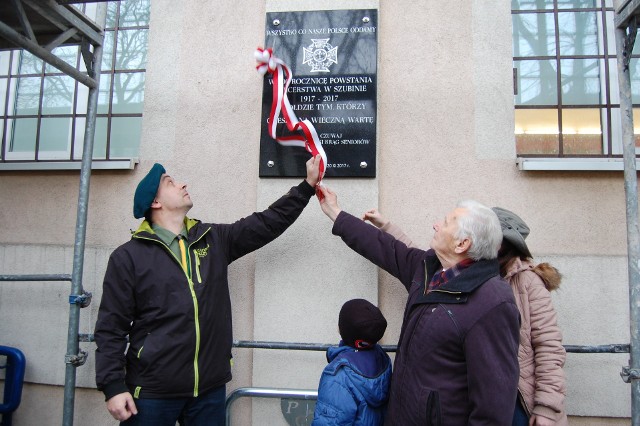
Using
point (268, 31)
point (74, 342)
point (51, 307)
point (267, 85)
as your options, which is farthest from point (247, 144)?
point (51, 307)

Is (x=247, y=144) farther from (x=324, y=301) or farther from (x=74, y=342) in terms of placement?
(x=74, y=342)

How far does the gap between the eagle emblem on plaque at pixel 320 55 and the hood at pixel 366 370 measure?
6.12 ft

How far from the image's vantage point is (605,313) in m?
2.84

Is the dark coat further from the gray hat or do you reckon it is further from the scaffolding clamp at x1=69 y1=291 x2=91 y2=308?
the scaffolding clamp at x1=69 y1=291 x2=91 y2=308

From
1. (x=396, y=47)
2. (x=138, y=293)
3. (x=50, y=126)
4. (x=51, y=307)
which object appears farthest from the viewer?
(x=50, y=126)

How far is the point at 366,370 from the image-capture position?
2.00m

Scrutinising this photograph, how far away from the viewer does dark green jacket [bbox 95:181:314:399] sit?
2289 millimetres

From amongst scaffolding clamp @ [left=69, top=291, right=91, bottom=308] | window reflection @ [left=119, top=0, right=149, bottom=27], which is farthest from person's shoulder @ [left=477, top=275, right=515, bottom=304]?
window reflection @ [left=119, top=0, right=149, bottom=27]

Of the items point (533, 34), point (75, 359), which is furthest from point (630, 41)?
point (75, 359)

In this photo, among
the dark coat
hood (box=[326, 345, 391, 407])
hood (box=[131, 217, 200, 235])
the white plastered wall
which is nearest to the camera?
the dark coat

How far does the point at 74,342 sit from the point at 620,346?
3085 mm

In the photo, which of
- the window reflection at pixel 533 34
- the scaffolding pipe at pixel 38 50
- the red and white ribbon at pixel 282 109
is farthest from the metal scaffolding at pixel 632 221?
the scaffolding pipe at pixel 38 50

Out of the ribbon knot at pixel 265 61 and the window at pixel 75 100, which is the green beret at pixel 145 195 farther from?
the window at pixel 75 100

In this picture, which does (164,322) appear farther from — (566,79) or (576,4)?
Result: (576,4)
